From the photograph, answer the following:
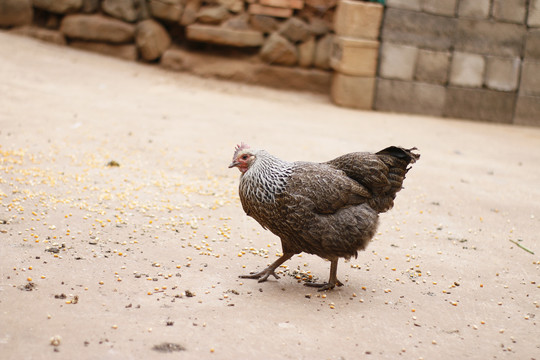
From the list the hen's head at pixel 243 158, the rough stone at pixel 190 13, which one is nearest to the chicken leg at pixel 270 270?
the hen's head at pixel 243 158

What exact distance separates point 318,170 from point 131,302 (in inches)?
54.5

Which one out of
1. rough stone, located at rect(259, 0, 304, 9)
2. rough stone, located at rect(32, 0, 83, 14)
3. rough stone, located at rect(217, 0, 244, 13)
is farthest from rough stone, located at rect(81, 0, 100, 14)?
rough stone, located at rect(259, 0, 304, 9)

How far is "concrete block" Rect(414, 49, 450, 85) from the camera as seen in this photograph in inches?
393

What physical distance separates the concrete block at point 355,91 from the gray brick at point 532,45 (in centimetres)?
268

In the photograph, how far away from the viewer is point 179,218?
15.5 ft

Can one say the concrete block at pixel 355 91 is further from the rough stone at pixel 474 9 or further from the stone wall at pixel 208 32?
the rough stone at pixel 474 9

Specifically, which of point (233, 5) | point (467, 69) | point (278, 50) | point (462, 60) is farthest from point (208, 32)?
point (467, 69)

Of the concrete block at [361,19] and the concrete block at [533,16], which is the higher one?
the concrete block at [533,16]

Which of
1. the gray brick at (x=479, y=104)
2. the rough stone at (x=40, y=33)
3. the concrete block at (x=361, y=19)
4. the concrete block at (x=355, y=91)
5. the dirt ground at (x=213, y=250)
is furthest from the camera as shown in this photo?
the rough stone at (x=40, y=33)

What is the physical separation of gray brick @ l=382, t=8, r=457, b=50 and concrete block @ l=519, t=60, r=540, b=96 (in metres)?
1.39

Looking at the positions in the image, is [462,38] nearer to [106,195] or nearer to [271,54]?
[271,54]

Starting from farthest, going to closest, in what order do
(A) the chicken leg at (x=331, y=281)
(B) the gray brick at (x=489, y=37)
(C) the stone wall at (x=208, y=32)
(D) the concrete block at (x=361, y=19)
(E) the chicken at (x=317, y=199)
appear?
(C) the stone wall at (x=208, y=32) < (B) the gray brick at (x=489, y=37) < (D) the concrete block at (x=361, y=19) < (A) the chicken leg at (x=331, y=281) < (E) the chicken at (x=317, y=199)

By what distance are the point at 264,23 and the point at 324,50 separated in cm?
120

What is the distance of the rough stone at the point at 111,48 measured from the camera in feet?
34.9
